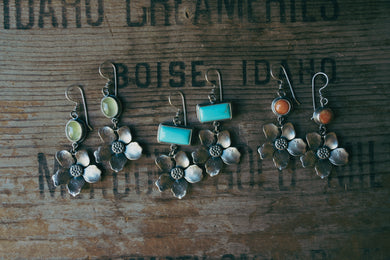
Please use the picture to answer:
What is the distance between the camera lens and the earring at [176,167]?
1.10 metres

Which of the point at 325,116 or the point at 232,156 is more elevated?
the point at 325,116

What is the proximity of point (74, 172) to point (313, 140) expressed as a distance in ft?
2.61

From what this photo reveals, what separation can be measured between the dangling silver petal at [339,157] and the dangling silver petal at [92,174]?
770 millimetres

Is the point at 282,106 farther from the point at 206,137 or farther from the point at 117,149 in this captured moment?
the point at 117,149

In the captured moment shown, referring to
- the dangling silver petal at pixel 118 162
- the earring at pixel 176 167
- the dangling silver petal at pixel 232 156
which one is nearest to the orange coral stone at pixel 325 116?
the dangling silver petal at pixel 232 156

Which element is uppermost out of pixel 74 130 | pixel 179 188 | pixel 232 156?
pixel 74 130

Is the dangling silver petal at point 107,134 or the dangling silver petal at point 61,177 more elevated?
the dangling silver petal at point 107,134

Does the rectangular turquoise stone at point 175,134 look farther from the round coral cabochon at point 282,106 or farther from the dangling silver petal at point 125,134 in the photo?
the round coral cabochon at point 282,106

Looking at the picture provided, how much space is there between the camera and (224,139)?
111 centimetres

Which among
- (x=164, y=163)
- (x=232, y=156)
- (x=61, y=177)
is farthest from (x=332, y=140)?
(x=61, y=177)

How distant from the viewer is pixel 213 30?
3.68ft

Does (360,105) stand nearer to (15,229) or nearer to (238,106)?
(238,106)

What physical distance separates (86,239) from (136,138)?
38 centimetres

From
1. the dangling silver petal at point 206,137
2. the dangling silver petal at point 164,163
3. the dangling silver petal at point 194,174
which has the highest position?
the dangling silver petal at point 206,137
